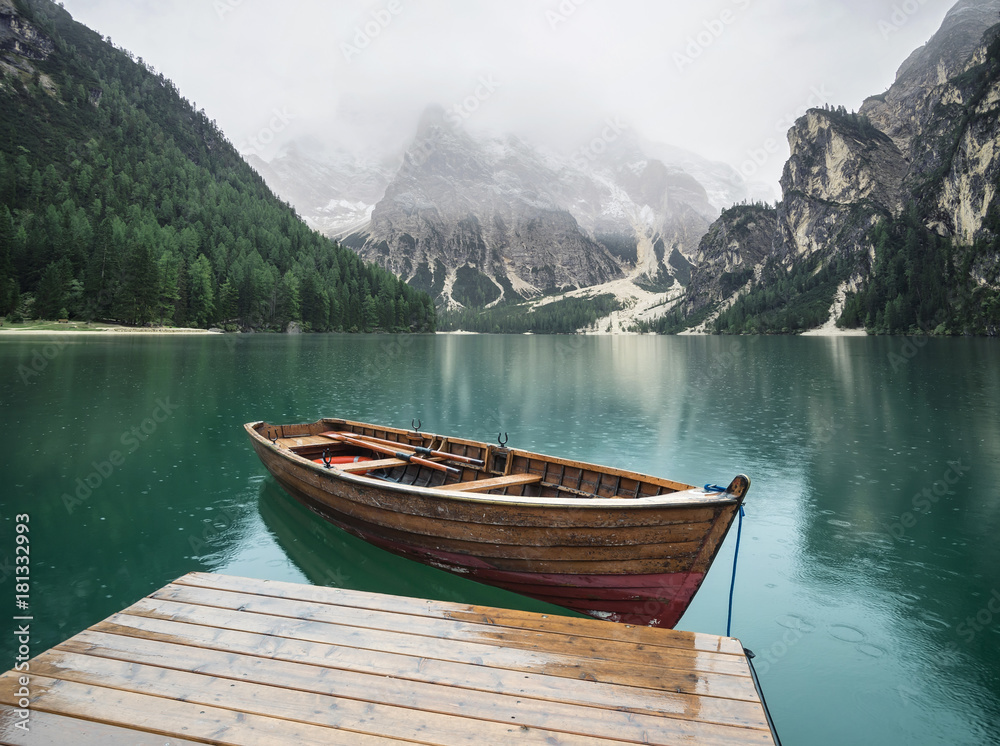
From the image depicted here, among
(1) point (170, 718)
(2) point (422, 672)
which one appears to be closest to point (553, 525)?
(2) point (422, 672)

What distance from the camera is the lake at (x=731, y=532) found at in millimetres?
8281

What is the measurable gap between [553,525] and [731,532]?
785 centimetres

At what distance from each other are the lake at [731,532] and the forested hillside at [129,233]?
8261cm

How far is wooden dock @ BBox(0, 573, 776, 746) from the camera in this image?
14.3ft

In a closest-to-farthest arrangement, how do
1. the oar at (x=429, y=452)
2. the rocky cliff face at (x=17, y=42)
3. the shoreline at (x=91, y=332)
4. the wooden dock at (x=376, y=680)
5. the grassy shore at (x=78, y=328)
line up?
1. the wooden dock at (x=376, y=680)
2. the oar at (x=429, y=452)
3. the shoreline at (x=91, y=332)
4. the grassy shore at (x=78, y=328)
5. the rocky cliff face at (x=17, y=42)

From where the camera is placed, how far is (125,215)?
139 meters

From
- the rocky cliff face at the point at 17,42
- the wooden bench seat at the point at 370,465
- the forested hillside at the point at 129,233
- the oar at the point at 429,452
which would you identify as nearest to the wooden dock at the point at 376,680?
the wooden bench seat at the point at 370,465

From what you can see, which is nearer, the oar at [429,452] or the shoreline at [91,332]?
the oar at [429,452]

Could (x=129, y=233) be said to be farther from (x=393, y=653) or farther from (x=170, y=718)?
(x=393, y=653)

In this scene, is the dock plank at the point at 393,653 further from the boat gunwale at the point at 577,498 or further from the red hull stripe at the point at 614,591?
the red hull stripe at the point at 614,591

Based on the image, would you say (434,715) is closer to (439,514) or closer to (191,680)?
(191,680)

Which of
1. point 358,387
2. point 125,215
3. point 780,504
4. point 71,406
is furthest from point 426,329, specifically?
point 780,504

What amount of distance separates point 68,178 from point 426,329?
4444 inches

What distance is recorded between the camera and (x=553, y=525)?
8359mm
